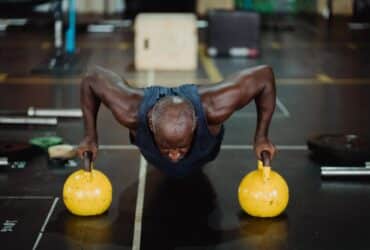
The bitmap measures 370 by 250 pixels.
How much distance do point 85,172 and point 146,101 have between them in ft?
1.71

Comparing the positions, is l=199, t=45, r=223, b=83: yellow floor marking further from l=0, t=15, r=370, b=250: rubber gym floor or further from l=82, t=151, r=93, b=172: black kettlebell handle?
l=82, t=151, r=93, b=172: black kettlebell handle

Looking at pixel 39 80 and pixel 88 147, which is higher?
pixel 88 147

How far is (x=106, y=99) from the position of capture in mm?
4395

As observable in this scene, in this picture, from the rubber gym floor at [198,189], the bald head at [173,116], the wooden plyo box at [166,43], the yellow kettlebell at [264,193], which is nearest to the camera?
the bald head at [173,116]

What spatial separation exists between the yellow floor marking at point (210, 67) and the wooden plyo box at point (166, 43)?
23cm

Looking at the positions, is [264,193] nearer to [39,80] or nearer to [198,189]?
[198,189]

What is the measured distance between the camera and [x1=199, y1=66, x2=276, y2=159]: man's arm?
4.28m

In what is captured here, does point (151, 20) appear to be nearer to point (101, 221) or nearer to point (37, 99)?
point (37, 99)

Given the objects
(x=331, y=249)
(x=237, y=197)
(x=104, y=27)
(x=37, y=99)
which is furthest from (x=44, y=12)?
(x=331, y=249)

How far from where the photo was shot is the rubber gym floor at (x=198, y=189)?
4062mm

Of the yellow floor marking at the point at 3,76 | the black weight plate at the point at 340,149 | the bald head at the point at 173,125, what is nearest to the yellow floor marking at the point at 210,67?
the yellow floor marking at the point at 3,76

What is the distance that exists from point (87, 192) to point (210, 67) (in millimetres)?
5447

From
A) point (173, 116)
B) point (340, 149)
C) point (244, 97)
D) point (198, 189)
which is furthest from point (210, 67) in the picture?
point (173, 116)

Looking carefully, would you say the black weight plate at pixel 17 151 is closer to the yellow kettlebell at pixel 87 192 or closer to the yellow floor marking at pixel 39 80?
the yellow kettlebell at pixel 87 192
